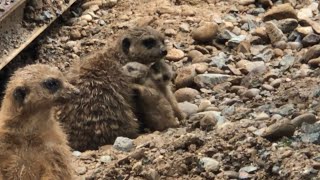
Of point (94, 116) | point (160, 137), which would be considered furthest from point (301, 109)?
point (94, 116)

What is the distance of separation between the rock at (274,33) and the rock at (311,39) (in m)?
0.26

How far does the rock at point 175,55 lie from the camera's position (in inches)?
312

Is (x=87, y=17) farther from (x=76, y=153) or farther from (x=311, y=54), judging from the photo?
(x=76, y=153)

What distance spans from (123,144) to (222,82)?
1.19 m

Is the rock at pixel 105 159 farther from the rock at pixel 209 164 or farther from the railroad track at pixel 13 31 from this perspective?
the railroad track at pixel 13 31

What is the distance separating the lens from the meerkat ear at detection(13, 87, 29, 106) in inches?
205

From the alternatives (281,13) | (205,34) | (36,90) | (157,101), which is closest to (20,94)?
(36,90)

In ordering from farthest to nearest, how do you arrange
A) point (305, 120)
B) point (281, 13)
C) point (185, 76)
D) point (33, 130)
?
point (281, 13), point (185, 76), point (305, 120), point (33, 130)

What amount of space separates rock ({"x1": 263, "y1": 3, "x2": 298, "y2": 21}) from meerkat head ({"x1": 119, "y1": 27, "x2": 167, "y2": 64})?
4.60ft

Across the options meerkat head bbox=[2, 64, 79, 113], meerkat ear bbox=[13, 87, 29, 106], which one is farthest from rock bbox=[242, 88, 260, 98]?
meerkat ear bbox=[13, 87, 29, 106]

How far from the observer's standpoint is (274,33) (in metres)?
7.87

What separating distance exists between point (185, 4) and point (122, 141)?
2.71m

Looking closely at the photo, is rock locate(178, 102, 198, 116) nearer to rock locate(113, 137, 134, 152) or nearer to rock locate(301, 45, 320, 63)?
rock locate(113, 137, 134, 152)

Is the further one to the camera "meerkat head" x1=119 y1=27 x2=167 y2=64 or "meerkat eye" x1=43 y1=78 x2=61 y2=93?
"meerkat head" x1=119 y1=27 x2=167 y2=64
